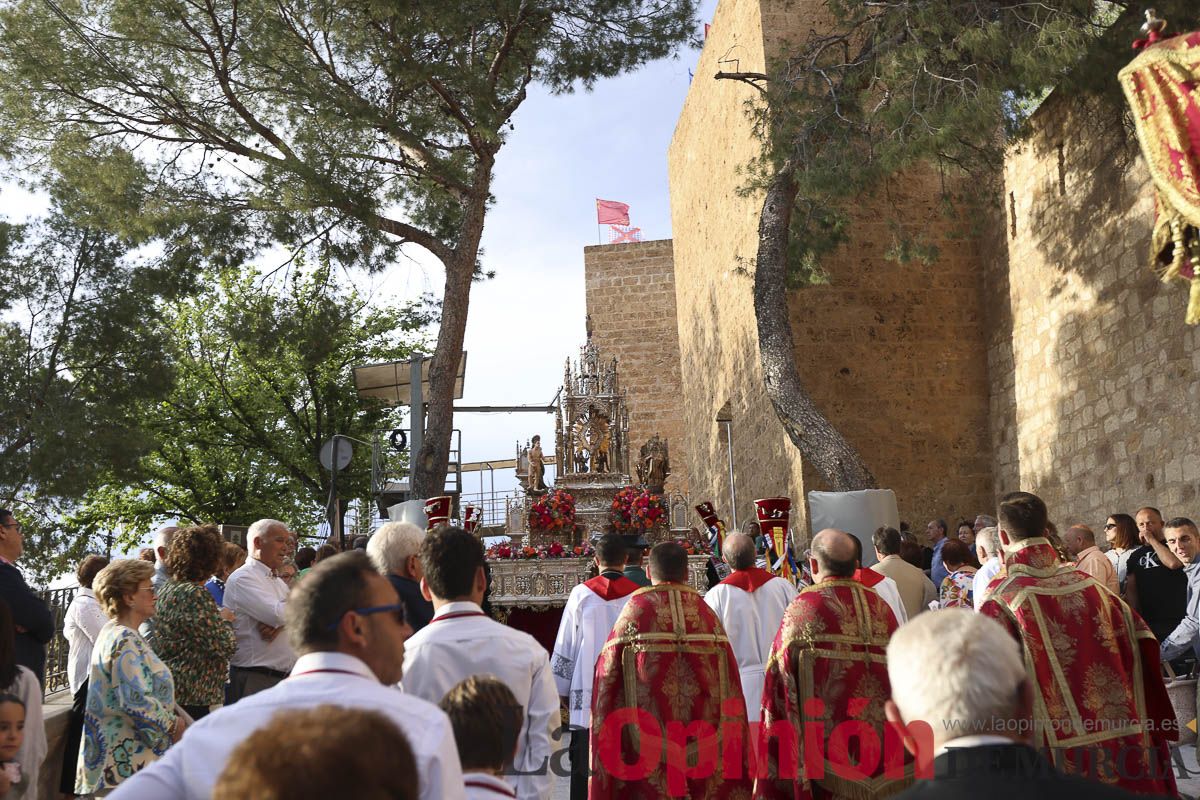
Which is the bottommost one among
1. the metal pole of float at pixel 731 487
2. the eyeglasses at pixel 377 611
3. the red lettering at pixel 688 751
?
the red lettering at pixel 688 751

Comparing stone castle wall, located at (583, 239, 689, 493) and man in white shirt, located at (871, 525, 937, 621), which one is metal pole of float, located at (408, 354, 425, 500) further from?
stone castle wall, located at (583, 239, 689, 493)

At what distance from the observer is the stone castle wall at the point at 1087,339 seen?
1075 centimetres

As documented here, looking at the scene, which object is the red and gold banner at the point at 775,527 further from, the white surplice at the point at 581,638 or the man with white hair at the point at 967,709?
the man with white hair at the point at 967,709

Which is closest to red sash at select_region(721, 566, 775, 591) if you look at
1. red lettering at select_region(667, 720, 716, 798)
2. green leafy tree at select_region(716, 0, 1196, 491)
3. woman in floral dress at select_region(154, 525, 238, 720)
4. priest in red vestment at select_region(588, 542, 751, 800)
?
priest in red vestment at select_region(588, 542, 751, 800)

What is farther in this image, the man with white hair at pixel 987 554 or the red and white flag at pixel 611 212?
the red and white flag at pixel 611 212

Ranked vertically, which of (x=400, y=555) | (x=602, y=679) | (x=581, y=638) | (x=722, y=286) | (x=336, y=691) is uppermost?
(x=722, y=286)

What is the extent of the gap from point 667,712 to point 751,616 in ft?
3.44

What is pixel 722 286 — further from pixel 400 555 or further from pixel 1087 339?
pixel 400 555

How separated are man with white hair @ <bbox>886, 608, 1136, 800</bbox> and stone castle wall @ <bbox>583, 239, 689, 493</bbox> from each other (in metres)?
24.9

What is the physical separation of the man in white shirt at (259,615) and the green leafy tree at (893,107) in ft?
25.5

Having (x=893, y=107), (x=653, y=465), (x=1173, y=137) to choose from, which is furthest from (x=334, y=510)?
(x=1173, y=137)

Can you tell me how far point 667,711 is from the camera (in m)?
4.92

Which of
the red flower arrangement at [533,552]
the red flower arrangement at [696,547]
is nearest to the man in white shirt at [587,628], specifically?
the red flower arrangement at [533,552]

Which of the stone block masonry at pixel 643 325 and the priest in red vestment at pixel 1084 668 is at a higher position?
the stone block masonry at pixel 643 325
